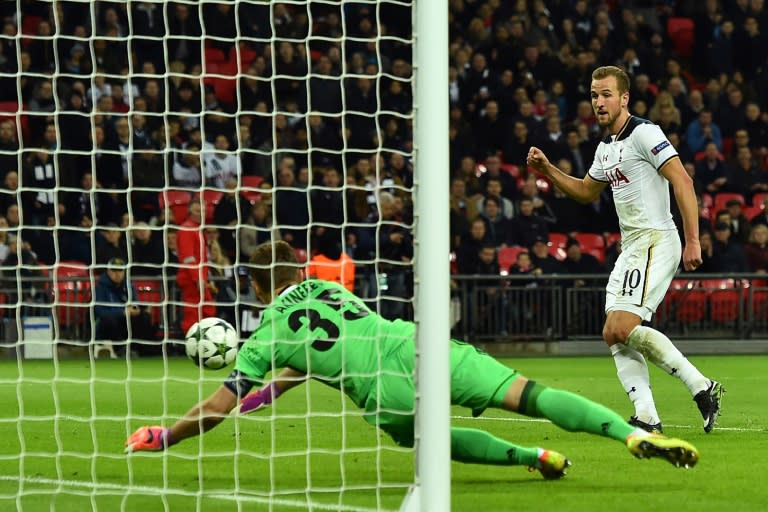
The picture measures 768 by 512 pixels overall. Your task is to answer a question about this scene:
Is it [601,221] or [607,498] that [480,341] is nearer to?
[601,221]

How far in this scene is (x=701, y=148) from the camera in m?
19.3

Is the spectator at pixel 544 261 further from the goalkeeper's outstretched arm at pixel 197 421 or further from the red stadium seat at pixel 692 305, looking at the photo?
the goalkeeper's outstretched arm at pixel 197 421

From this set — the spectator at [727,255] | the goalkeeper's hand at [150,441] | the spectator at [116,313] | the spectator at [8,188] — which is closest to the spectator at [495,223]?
the spectator at [727,255]

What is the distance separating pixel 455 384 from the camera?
19.2 feet

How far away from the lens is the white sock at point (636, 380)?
309 inches

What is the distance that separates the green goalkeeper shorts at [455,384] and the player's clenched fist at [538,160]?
5.35ft

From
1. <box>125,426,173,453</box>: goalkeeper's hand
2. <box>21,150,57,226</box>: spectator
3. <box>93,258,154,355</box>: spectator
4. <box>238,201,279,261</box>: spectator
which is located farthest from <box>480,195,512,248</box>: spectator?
<box>125,426,173,453</box>: goalkeeper's hand

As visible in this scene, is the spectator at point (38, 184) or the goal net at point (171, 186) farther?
the spectator at point (38, 184)

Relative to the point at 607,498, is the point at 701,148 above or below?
above

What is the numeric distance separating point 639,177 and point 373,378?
108 inches

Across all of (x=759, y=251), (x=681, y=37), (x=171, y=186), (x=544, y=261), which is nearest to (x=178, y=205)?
(x=171, y=186)

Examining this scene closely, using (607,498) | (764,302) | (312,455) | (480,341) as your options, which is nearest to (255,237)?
(480,341)

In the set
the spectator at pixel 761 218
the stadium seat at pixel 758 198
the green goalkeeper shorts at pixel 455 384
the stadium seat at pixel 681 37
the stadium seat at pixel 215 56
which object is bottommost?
the green goalkeeper shorts at pixel 455 384

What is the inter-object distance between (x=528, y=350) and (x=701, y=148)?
4595 mm
